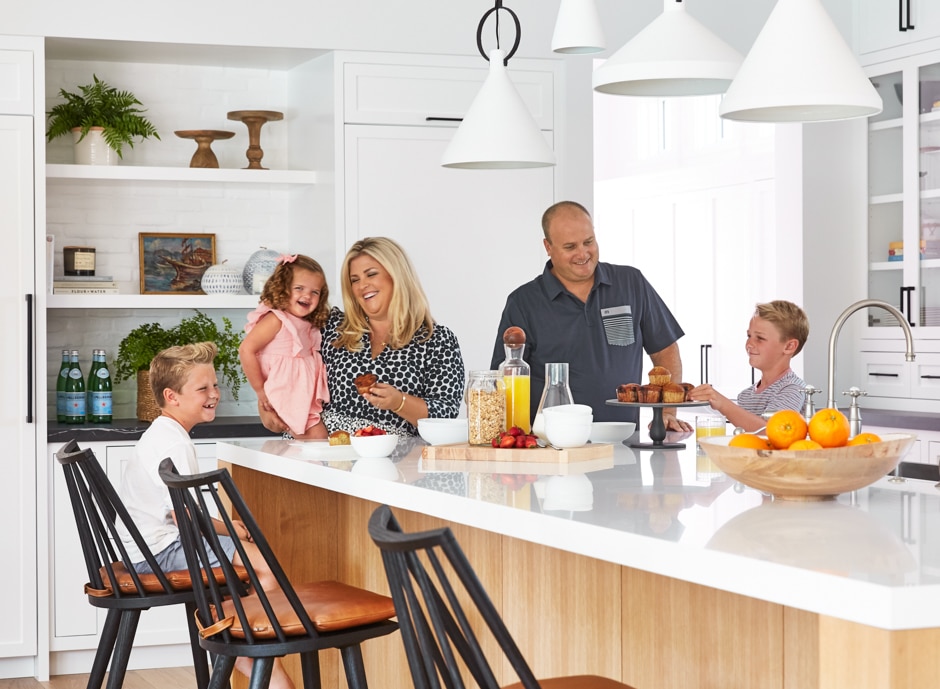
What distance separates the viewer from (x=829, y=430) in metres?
1.88

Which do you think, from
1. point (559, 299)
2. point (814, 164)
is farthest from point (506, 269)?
point (814, 164)

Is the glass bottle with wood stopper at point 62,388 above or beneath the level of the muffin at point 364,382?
beneath

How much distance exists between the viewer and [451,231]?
482cm

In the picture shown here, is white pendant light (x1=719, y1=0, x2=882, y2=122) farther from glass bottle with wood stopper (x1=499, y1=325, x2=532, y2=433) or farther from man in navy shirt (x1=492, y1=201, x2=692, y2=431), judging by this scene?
man in navy shirt (x1=492, y1=201, x2=692, y2=431)

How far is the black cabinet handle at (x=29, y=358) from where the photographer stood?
438 centimetres

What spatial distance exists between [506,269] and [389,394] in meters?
1.91

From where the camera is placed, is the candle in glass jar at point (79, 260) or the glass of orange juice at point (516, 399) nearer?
the glass of orange juice at point (516, 399)

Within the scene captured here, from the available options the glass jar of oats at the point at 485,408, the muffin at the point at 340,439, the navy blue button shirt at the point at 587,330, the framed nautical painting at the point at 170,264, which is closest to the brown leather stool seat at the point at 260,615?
the glass jar of oats at the point at 485,408

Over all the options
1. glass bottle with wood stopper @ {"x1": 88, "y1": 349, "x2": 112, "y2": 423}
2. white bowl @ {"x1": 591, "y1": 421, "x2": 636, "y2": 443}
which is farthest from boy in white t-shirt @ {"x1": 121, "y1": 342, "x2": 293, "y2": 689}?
glass bottle with wood stopper @ {"x1": 88, "y1": 349, "x2": 112, "y2": 423}

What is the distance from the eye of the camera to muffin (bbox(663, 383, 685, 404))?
2.89m

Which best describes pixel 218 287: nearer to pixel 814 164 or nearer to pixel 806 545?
pixel 814 164

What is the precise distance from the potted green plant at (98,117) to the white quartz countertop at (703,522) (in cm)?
253

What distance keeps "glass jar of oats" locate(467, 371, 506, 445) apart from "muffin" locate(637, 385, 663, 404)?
0.38 meters

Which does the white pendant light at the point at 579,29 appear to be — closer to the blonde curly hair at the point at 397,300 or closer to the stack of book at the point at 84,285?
the blonde curly hair at the point at 397,300
